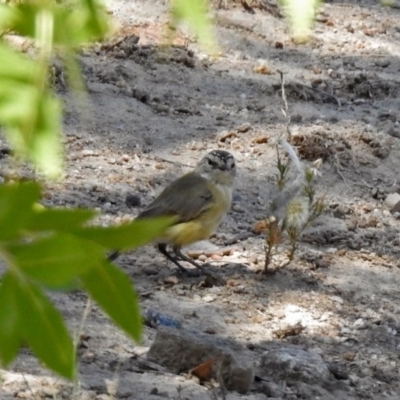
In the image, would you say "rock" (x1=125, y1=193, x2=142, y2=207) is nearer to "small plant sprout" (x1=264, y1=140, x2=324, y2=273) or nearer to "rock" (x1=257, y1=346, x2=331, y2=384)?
"small plant sprout" (x1=264, y1=140, x2=324, y2=273)

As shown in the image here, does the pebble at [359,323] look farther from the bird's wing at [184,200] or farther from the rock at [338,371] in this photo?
the bird's wing at [184,200]

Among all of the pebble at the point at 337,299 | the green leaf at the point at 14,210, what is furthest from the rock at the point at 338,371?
the green leaf at the point at 14,210

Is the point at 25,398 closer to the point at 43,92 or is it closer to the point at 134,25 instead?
the point at 43,92

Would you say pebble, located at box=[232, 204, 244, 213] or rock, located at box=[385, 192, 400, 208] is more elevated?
rock, located at box=[385, 192, 400, 208]

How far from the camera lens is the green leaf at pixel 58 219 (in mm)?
958

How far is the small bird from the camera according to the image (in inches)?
225

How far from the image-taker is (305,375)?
171 inches

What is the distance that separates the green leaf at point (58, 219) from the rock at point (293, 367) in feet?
11.4

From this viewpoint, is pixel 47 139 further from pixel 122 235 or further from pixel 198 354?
pixel 198 354

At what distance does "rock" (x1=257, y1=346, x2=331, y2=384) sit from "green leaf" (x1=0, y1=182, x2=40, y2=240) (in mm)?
3510

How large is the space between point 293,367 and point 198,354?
→ 0.45m

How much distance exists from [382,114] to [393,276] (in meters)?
3.10

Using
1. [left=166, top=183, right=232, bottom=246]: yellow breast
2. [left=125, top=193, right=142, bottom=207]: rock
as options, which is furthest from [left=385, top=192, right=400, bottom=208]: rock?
[left=125, top=193, right=142, bottom=207]: rock

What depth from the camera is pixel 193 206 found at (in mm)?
5922
